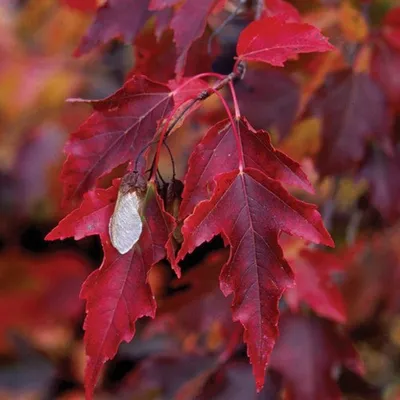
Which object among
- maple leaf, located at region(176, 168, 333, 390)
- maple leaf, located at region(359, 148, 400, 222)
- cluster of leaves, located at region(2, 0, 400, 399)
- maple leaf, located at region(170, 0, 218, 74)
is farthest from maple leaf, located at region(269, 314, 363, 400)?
maple leaf, located at region(170, 0, 218, 74)

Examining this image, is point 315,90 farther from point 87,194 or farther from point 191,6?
point 87,194

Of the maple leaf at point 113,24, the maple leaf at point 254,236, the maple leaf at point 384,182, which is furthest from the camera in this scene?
the maple leaf at point 384,182

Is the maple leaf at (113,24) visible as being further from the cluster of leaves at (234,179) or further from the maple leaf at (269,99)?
the maple leaf at (269,99)

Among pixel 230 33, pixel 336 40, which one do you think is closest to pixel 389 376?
pixel 336 40

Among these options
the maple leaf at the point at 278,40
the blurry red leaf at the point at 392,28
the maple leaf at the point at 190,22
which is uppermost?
the maple leaf at the point at 278,40

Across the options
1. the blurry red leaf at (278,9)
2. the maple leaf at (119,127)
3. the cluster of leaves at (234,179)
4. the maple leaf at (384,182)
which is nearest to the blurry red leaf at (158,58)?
the cluster of leaves at (234,179)

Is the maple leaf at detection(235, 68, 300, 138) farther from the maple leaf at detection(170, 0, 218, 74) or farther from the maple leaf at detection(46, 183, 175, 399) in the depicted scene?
the maple leaf at detection(46, 183, 175, 399)

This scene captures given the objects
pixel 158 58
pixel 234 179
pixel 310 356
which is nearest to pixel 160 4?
pixel 158 58
